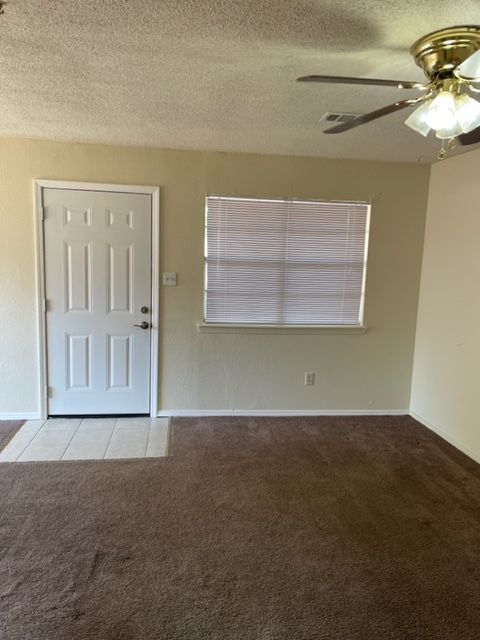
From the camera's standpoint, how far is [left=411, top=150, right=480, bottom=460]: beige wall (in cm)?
319

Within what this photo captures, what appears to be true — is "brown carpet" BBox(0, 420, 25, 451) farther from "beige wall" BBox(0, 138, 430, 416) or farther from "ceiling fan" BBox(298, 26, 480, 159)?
"ceiling fan" BBox(298, 26, 480, 159)

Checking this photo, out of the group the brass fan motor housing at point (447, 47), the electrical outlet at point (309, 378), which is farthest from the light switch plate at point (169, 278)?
the brass fan motor housing at point (447, 47)

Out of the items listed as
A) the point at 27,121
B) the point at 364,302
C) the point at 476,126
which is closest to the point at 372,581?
the point at 476,126

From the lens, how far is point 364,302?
12.7 ft

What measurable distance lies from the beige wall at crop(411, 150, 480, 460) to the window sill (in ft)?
2.13

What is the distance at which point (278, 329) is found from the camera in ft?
12.4

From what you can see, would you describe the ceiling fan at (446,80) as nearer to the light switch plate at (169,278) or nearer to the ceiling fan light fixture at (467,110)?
the ceiling fan light fixture at (467,110)

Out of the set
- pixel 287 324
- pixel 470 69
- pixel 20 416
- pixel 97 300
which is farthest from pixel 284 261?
pixel 20 416

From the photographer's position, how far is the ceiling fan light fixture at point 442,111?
1.61 m

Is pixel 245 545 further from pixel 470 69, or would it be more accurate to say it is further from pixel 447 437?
pixel 470 69

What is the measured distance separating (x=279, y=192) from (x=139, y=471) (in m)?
2.58

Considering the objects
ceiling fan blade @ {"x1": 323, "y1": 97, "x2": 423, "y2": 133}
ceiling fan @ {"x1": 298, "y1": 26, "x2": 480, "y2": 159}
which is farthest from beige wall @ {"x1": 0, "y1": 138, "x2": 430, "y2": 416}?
ceiling fan @ {"x1": 298, "y1": 26, "x2": 480, "y2": 159}

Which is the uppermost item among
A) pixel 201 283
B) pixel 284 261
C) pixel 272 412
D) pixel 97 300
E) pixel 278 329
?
pixel 284 261

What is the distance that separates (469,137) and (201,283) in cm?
234
